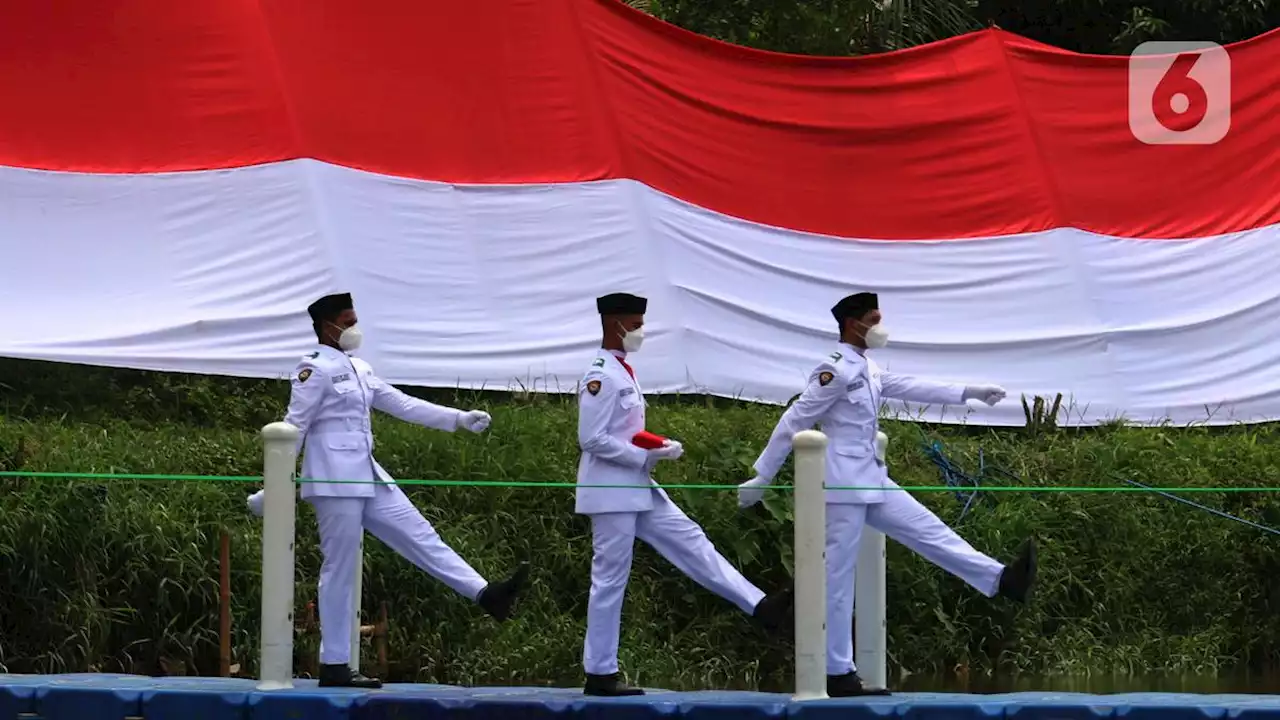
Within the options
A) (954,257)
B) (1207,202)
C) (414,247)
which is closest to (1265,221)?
(1207,202)

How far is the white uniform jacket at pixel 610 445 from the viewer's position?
25.7 feet

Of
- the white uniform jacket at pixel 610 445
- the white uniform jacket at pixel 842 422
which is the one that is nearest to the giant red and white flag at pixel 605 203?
the white uniform jacket at pixel 610 445

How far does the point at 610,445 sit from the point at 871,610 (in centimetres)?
117

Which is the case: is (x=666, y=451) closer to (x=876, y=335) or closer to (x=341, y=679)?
(x=876, y=335)

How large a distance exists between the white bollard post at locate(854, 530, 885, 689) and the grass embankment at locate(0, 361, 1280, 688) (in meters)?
1.90

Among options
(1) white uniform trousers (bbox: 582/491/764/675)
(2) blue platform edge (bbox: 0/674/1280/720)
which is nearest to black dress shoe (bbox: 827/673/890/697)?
(2) blue platform edge (bbox: 0/674/1280/720)

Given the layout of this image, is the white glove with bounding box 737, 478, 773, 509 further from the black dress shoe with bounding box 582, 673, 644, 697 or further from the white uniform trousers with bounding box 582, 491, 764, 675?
the black dress shoe with bounding box 582, 673, 644, 697

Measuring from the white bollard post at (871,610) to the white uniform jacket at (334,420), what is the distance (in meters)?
1.56

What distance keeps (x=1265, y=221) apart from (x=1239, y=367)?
1.07 meters

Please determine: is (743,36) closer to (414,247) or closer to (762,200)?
(762,200)

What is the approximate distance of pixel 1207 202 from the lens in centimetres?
1399

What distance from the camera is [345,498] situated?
794 centimetres

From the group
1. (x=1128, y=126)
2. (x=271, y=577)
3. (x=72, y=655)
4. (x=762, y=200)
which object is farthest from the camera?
(x=1128, y=126)

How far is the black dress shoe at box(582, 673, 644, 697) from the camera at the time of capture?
7.67m
